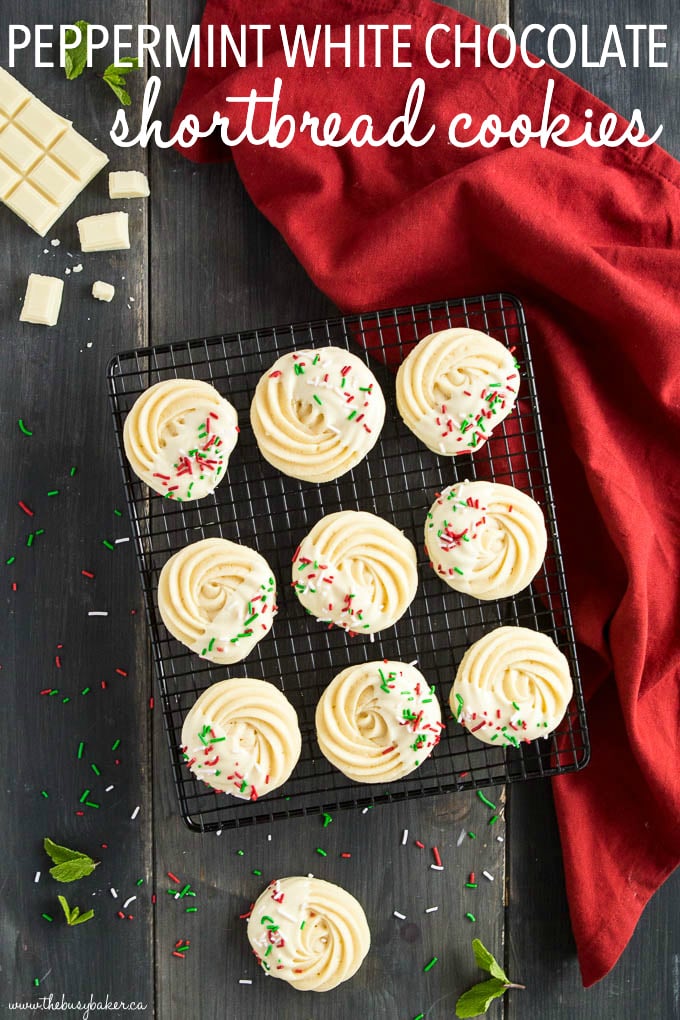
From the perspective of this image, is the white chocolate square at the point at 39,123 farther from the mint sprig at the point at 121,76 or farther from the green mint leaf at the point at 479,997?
the green mint leaf at the point at 479,997

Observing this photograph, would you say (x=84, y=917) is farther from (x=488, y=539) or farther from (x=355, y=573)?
(x=488, y=539)

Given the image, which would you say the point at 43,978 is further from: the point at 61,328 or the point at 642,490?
the point at 642,490

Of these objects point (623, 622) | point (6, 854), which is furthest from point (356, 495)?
point (6, 854)

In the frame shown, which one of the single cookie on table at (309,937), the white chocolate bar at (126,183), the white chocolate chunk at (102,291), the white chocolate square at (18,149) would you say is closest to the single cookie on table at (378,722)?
the single cookie on table at (309,937)

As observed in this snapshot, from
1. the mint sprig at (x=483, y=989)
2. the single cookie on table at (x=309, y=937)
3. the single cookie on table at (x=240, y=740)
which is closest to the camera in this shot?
the single cookie on table at (x=240, y=740)

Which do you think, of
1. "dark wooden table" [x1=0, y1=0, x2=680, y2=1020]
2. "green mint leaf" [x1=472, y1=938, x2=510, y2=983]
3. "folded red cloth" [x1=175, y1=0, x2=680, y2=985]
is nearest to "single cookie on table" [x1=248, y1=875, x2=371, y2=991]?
"dark wooden table" [x1=0, y1=0, x2=680, y2=1020]
